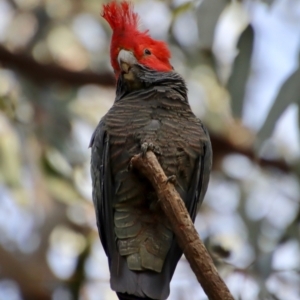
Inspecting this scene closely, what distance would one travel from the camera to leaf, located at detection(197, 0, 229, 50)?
169 inches

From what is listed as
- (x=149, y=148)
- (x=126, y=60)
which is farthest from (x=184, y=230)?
(x=126, y=60)

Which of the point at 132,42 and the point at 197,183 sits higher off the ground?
the point at 132,42

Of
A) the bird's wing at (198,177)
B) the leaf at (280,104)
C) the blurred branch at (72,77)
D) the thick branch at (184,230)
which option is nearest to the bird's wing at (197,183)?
the bird's wing at (198,177)

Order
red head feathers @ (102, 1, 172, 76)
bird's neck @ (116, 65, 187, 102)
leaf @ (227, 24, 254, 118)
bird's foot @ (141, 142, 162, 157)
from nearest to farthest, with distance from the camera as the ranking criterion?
bird's foot @ (141, 142, 162, 157) → bird's neck @ (116, 65, 187, 102) → red head feathers @ (102, 1, 172, 76) → leaf @ (227, 24, 254, 118)

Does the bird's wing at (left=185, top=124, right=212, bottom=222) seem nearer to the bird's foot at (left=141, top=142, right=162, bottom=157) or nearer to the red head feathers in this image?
the bird's foot at (left=141, top=142, right=162, bottom=157)

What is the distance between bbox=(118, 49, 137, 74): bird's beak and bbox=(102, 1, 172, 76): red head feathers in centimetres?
3

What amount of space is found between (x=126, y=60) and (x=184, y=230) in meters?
1.19

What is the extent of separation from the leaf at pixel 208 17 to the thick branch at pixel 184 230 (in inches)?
49.8

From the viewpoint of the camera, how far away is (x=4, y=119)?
6473mm

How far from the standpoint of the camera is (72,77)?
681cm

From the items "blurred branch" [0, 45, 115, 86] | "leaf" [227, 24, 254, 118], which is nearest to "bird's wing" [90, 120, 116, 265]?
"leaf" [227, 24, 254, 118]

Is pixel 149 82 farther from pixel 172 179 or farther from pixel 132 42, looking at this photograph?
pixel 172 179

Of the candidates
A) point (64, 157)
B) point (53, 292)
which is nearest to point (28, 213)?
point (64, 157)

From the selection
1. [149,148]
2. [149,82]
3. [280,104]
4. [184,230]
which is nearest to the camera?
[184,230]
